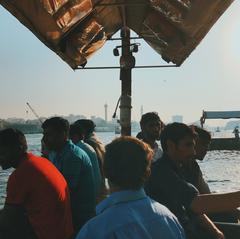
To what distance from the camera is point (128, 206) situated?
7.47ft

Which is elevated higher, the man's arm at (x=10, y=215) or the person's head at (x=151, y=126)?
the person's head at (x=151, y=126)

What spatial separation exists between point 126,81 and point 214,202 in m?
4.97

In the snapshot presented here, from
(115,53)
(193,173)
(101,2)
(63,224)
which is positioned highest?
(101,2)

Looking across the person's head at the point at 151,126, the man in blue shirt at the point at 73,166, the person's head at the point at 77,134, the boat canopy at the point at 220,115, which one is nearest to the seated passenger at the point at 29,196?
the man in blue shirt at the point at 73,166

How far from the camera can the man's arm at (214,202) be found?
350 centimetres

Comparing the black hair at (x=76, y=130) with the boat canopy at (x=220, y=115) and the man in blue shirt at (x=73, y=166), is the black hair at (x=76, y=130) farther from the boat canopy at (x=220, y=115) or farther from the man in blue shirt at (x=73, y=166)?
the boat canopy at (x=220, y=115)

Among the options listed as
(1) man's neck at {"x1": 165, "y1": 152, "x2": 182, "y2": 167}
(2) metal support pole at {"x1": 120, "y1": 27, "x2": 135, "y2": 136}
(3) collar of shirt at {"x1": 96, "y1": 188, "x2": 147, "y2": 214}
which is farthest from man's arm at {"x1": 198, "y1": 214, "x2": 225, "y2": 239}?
(2) metal support pole at {"x1": 120, "y1": 27, "x2": 135, "y2": 136}

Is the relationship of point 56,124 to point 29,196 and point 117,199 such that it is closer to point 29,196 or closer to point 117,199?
point 29,196

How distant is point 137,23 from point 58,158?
4.57 m

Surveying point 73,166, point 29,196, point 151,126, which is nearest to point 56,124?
point 73,166

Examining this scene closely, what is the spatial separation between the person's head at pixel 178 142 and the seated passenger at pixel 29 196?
3.27 ft

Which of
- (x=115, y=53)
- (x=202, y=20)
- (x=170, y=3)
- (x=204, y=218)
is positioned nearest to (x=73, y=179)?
(x=204, y=218)

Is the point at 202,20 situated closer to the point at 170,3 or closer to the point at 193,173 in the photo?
the point at 170,3

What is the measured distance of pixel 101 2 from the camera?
7086 millimetres
